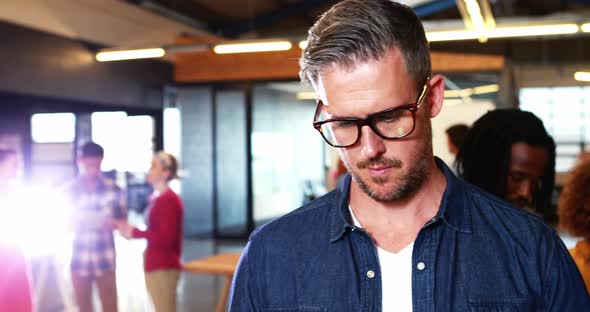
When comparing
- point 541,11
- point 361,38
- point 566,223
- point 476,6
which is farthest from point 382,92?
point 541,11

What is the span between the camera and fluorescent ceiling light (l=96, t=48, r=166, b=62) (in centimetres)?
862

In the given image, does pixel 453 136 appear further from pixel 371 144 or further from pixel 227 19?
pixel 227 19

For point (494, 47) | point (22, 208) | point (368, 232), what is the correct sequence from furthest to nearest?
point (494, 47)
point (22, 208)
point (368, 232)

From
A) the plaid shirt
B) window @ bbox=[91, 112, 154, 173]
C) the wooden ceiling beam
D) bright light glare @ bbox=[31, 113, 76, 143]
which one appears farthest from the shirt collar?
the wooden ceiling beam

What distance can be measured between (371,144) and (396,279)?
28 cm

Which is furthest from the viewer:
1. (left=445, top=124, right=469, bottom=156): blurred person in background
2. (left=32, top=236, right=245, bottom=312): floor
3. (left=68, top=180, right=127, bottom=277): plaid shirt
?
(left=32, top=236, right=245, bottom=312): floor

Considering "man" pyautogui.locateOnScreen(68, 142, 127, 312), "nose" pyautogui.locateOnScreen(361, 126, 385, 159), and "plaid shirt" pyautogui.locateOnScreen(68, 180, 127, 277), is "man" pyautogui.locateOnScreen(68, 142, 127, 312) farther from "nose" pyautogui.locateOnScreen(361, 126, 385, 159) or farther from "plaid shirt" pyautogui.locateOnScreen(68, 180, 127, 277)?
"nose" pyautogui.locateOnScreen(361, 126, 385, 159)

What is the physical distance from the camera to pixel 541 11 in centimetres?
1612

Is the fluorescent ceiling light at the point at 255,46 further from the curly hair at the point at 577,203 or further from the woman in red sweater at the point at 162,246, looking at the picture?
the curly hair at the point at 577,203

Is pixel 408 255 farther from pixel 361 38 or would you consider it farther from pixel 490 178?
pixel 490 178

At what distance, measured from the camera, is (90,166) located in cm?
491

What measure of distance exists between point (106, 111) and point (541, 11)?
1142 centimetres

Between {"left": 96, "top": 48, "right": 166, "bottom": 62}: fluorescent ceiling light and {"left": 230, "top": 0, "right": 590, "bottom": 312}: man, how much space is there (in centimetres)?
751

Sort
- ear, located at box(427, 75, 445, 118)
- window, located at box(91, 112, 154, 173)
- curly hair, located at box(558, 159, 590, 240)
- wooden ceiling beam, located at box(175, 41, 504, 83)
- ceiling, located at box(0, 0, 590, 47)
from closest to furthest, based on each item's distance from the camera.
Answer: ear, located at box(427, 75, 445, 118), curly hair, located at box(558, 159, 590, 240), ceiling, located at box(0, 0, 590, 47), window, located at box(91, 112, 154, 173), wooden ceiling beam, located at box(175, 41, 504, 83)
